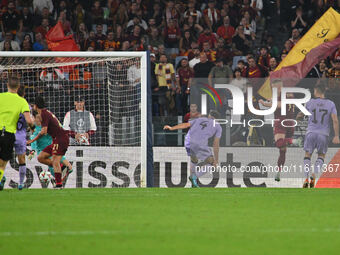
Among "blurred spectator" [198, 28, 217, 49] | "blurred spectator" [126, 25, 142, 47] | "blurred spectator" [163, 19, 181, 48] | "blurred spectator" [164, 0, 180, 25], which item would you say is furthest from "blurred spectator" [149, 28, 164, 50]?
"blurred spectator" [198, 28, 217, 49]

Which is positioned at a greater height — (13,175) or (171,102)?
(171,102)

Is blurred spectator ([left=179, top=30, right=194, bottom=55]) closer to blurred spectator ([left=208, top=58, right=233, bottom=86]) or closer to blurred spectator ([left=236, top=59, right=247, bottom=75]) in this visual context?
blurred spectator ([left=236, top=59, right=247, bottom=75])

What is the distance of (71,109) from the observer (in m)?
15.6

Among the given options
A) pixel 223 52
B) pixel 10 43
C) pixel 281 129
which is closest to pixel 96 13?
pixel 10 43

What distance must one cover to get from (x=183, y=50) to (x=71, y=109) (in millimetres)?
6407

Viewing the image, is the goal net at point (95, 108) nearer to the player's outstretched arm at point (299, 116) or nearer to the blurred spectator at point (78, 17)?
the player's outstretched arm at point (299, 116)

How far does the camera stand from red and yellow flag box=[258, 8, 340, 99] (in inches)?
690

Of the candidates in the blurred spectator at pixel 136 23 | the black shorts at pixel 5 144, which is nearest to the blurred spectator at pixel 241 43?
the blurred spectator at pixel 136 23

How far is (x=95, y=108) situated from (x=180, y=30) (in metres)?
6.97

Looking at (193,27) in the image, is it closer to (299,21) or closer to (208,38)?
(208,38)

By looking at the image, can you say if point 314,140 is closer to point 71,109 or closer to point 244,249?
point 71,109

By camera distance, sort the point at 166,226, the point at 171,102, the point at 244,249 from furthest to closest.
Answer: the point at 171,102 → the point at 166,226 → the point at 244,249

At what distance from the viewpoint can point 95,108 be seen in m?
15.8

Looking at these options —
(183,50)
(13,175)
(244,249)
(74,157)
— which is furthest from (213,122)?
(244,249)
